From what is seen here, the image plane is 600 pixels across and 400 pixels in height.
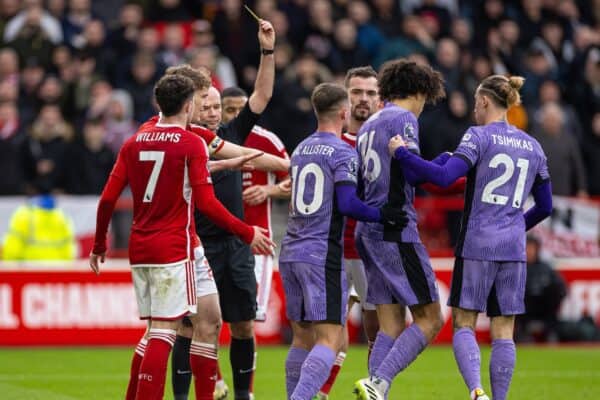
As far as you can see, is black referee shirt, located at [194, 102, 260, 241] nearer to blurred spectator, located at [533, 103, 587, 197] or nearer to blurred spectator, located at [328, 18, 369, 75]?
blurred spectator, located at [533, 103, 587, 197]

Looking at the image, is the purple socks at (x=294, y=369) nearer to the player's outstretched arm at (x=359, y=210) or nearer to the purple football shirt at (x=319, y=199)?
the purple football shirt at (x=319, y=199)

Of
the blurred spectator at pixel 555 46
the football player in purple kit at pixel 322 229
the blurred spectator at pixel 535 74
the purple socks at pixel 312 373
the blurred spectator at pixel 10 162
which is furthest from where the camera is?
the blurred spectator at pixel 555 46

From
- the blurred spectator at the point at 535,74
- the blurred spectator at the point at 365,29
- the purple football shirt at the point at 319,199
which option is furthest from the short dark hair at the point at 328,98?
the blurred spectator at the point at 535,74

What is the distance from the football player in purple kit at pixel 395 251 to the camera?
983 cm

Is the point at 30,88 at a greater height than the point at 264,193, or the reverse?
the point at 30,88

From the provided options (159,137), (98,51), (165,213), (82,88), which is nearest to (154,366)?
(165,213)

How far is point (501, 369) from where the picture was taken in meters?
9.80

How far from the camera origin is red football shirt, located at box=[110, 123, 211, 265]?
9133mm

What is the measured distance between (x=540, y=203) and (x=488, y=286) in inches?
33.2

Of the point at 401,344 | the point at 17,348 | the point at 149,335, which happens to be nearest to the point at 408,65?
the point at 401,344

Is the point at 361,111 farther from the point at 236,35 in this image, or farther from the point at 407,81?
the point at 236,35

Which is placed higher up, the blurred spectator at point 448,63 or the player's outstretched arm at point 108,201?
the blurred spectator at point 448,63

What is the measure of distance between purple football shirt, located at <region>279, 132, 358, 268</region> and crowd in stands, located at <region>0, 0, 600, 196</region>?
26.1 feet

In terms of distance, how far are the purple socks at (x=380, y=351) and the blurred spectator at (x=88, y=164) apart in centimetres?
908
